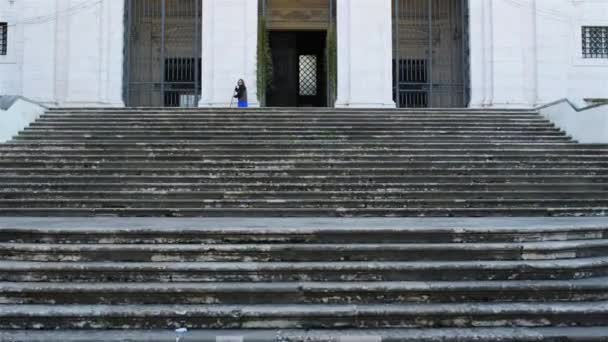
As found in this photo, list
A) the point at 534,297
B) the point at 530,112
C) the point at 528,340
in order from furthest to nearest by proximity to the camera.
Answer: the point at 530,112, the point at 534,297, the point at 528,340

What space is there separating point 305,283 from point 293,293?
208mm

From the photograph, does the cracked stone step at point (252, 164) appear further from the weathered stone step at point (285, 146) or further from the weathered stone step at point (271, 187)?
the weathered stone step at point (271, 187)

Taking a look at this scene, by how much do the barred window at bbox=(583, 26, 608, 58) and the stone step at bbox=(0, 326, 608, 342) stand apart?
48.8 ft

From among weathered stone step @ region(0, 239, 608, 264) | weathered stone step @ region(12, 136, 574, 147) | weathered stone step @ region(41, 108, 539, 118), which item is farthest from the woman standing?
weathered stone step @ region(0, 239, 608, 264)

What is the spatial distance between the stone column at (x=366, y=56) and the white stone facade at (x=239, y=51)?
1.2 inches

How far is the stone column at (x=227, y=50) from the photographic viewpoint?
16484 millimetres

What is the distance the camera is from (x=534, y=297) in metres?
5.36

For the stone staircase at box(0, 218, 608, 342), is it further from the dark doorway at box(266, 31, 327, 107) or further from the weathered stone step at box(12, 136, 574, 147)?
the dark doorway at box(266, 31, 327, 107)

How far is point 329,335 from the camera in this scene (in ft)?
15.6

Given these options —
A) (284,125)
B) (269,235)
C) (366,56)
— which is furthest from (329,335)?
(366,56)

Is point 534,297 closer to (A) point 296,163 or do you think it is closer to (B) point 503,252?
(B) point 503,252

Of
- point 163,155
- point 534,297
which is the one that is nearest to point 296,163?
point 163,155

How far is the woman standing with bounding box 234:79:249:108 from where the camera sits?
51.8ft

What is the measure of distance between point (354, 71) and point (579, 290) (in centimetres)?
1189
